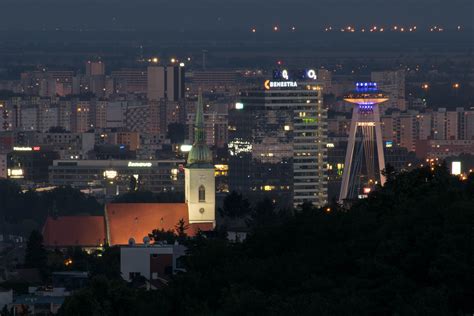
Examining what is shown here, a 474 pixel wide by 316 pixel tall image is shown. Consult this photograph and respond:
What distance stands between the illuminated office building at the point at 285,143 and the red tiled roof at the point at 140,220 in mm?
22758

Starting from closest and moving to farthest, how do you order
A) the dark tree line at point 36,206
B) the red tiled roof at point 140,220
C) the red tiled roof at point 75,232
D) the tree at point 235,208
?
1. the red tiled roof at point 140,220
2. the red tiled roof at point 75,232
3. the tree at point 235,208
4. the dark tree line at point 36,206

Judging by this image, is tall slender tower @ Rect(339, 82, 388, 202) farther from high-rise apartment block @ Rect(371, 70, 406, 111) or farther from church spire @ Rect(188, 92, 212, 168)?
high-rise apartment block @ Rect(371, 70, 406, 111)

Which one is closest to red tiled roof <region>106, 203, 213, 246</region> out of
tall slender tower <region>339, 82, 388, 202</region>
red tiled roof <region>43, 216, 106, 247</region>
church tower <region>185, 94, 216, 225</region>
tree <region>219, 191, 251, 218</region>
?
red tiled roof <region>43, 216, 106, 247</region>

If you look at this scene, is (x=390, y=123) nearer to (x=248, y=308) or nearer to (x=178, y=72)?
(x=178, y=72)

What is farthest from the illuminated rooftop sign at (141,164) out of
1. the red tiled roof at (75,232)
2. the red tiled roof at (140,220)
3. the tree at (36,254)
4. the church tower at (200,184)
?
the tree at (36,254)

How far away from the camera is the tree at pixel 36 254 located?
4850cm

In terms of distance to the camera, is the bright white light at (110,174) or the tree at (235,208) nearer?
the tree at (235,208)

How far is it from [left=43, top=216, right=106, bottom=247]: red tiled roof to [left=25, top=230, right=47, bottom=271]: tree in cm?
427

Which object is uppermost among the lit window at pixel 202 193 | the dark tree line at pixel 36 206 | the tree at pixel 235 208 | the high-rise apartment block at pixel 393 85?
the high-rise apartment block at pixel 393 85

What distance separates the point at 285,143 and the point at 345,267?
53.9 meters

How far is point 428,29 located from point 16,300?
451ft

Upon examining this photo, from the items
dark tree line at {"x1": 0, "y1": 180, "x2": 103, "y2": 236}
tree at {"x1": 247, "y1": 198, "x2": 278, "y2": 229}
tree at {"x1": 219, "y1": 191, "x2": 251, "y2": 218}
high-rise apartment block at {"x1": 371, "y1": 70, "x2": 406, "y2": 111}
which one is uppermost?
high-rise apartment block at {"x1": 371, "y1": 70, "x2": 406, "y2": 111}

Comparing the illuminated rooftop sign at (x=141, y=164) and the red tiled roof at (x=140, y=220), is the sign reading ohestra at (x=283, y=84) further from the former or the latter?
the red tiled roof at (x=140, y=220)

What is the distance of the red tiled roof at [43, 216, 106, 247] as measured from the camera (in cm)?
5628
